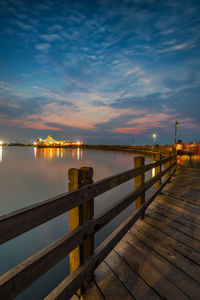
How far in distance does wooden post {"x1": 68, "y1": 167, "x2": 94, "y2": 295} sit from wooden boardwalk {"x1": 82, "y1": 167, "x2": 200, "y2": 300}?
443 mm

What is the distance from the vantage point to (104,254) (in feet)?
7.48

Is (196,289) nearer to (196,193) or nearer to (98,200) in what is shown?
(196,193)

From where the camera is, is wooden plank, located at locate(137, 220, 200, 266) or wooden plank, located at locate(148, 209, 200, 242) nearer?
wooden plank, located at locate(137, 220, 200, 266)

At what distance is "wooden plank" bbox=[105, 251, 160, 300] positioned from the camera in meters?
1.97

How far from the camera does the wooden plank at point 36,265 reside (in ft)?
3.81

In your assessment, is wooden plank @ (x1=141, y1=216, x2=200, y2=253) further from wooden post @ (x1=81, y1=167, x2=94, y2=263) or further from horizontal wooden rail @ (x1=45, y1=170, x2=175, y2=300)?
wooden post @ (x1=81, y1=167, x2=94, y2=263)

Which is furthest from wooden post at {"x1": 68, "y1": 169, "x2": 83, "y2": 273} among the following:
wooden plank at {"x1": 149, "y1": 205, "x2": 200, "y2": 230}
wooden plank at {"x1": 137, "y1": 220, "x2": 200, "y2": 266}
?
wooden plank at {"x1": 149, "y1": 205, "x2": 200, "y2": 230}

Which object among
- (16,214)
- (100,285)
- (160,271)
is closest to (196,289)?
(160,271)

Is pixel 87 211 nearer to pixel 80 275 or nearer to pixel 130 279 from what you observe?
pixel 80 275

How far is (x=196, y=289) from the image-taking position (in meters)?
2.05

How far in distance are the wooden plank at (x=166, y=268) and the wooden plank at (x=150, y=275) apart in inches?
2.1

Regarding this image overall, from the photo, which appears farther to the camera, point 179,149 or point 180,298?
point 179,149

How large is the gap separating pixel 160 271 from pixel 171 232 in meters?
1.18

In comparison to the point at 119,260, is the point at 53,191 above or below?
below
